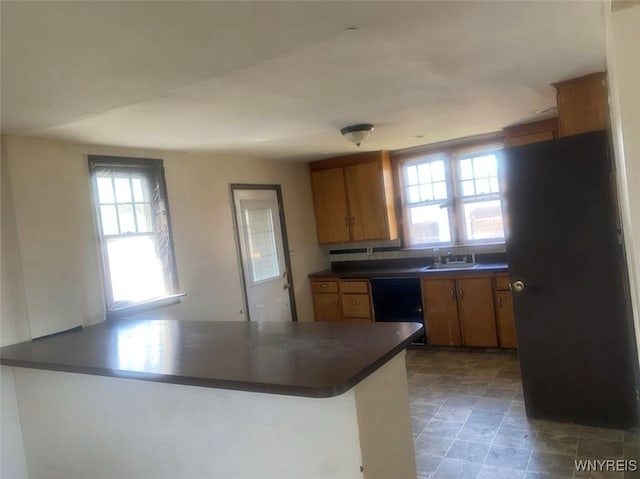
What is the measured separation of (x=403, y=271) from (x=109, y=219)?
307cm

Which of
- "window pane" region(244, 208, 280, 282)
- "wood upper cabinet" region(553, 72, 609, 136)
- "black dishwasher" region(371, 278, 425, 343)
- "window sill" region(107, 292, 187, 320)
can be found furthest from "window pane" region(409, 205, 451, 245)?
"window sill" region(107, 292, 187, 320)

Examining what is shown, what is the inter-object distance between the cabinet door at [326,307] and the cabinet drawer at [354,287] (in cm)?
14

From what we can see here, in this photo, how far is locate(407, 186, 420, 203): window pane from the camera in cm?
547

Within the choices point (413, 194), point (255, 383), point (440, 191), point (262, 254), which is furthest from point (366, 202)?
point (255, 383)

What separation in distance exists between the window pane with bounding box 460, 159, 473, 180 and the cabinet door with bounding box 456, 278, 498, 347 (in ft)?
4.16

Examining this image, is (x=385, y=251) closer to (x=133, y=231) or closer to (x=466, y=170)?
(x=466, y=170)

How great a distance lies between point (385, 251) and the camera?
5.70m

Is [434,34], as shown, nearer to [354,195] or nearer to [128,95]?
[128,95]

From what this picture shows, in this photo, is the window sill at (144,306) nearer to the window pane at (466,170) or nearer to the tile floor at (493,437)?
the tile floor at (493,437)

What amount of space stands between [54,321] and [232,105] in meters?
1.67

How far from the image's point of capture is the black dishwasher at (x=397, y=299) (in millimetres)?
4953

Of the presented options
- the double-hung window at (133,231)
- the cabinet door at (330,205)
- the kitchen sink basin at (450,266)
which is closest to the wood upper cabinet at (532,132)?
the kitchen sink basin at (450,266)

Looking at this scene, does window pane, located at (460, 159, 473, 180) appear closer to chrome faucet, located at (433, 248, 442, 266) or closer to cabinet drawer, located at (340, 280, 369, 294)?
chrome faucet, located at (433, 248, 442, 266)

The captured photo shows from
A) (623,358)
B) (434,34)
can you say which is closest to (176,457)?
(434,34)
